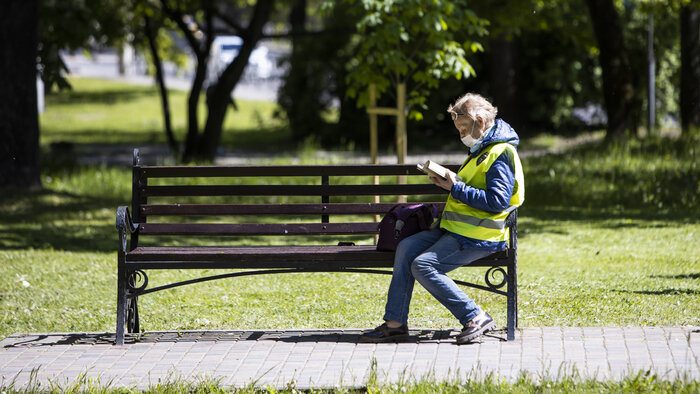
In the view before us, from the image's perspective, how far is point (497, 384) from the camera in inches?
180

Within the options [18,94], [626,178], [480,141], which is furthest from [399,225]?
[18,94]

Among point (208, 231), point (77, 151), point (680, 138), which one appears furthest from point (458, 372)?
point (77, 151)

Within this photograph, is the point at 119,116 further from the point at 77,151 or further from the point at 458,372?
the point at 458,372

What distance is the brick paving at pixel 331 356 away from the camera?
189 inches

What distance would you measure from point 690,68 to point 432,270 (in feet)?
39.5

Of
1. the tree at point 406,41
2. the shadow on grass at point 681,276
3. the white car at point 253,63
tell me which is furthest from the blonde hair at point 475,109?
the white car at point 253,63

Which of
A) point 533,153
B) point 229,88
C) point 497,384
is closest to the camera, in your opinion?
point 497,384

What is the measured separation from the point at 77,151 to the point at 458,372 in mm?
18399

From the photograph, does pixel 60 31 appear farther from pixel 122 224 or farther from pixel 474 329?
pixel 474 329

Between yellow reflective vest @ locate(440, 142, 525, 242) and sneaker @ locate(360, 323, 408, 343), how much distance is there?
65 centimetres

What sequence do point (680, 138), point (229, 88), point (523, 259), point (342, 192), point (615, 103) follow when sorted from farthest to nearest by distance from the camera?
1. point (229, 88)
2. point (615, 103)
3. point (680, 138)
4. point (523, 259)
5. point (342, 192)

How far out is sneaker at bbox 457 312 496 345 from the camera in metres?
5.44

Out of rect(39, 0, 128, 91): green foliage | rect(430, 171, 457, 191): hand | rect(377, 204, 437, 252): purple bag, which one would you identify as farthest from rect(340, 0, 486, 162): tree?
rect(39, 0, 128, 91): green foliage

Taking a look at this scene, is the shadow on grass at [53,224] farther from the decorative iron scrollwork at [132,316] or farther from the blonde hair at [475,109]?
the blonde hair at [475,109]
